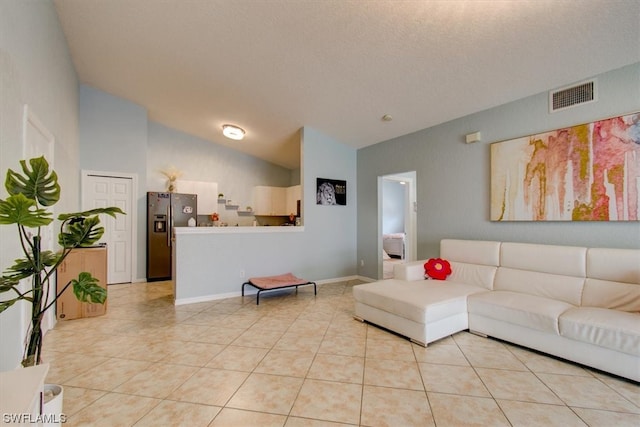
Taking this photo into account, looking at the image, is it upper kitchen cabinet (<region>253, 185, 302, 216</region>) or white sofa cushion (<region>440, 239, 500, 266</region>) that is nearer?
white sofa cushion (<region>440, 239, 500, 266</region>)

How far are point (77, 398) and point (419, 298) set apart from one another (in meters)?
2.78

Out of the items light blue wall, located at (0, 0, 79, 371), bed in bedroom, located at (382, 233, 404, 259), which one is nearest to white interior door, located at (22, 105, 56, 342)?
light blue wall, located at (0, 0, 79, 371)

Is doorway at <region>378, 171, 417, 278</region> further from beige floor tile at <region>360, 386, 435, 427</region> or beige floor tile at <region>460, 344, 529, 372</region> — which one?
beige floor tile at <region>360, 386, 435, 427</region>

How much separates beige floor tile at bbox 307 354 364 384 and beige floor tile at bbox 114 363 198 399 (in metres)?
0.97

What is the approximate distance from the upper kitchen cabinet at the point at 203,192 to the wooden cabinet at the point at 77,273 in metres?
Result: 2.69

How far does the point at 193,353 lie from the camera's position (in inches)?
100

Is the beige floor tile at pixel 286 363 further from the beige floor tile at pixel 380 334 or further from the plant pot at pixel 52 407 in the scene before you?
the plant pot at pixel 52 407

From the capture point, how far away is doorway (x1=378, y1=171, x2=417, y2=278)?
5.40 meters

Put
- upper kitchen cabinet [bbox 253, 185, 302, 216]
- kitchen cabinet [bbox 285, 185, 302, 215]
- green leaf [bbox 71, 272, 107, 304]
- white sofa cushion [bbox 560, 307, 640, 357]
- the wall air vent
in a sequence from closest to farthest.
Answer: green leaf [bbox 71, 272, 107, 304] → white sofa cushion [bbox 560, 307, 640, 357] → the wall air vent → kitchen cabinet [bbox 285, 185, 302, 215] → upper kitchen cabinet [bbox 253, 185, 302, 216]

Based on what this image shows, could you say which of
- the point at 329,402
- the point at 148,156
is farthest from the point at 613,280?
the point at 148,156

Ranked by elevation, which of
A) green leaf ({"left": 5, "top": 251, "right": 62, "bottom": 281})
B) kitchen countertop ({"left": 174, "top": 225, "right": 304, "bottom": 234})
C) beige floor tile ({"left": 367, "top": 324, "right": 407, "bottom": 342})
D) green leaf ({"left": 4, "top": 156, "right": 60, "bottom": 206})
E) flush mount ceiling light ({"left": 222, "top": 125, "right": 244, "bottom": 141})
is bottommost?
beige floor tile ({"left": 367, "top": 324, "right": 407, "bottom": 342})

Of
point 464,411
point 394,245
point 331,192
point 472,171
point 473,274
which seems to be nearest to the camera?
point 464,411

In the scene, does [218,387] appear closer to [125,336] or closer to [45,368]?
[45,368]

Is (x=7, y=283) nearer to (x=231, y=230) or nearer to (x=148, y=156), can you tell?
(x=231, y=230)
